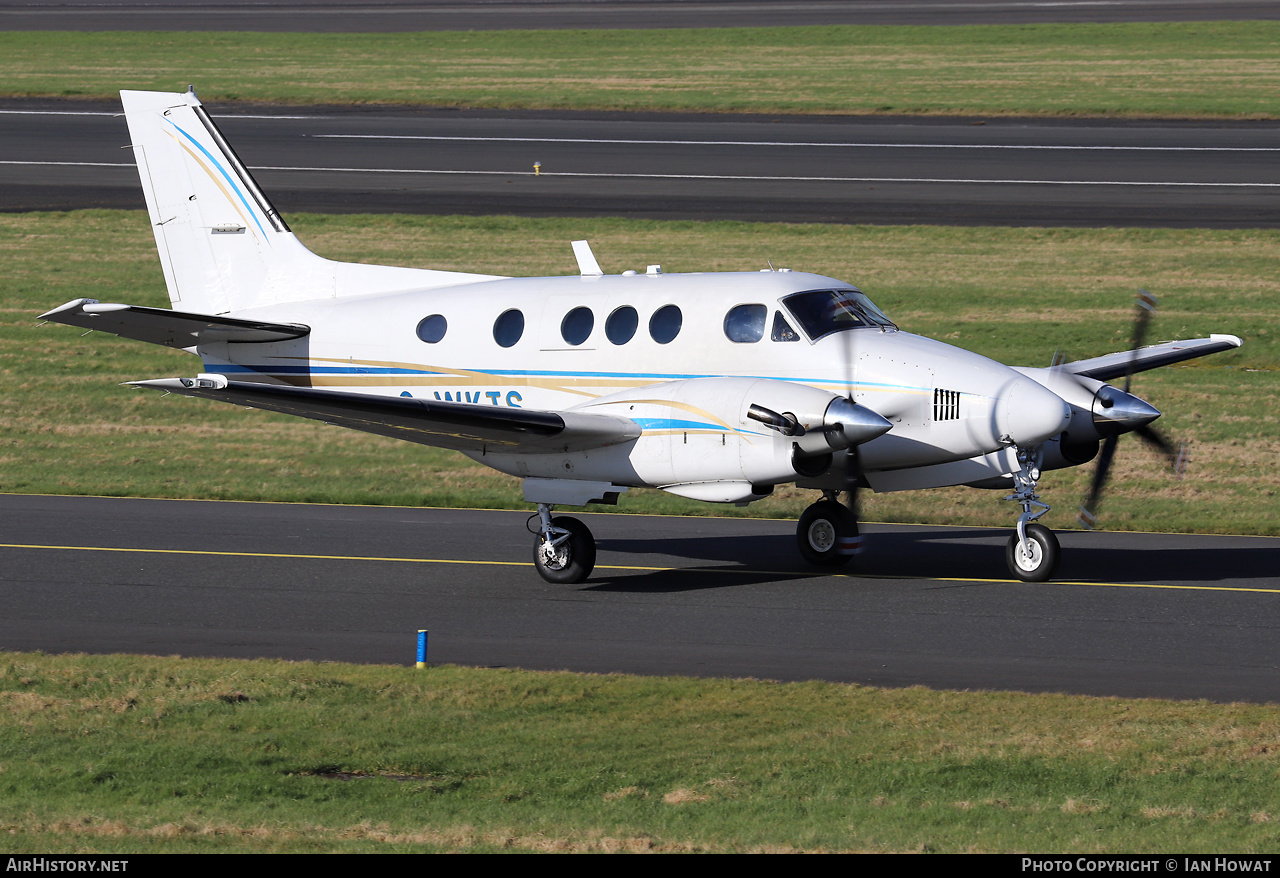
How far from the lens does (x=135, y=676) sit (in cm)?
1383

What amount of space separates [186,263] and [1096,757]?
14936 mm

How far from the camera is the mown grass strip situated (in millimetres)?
51375

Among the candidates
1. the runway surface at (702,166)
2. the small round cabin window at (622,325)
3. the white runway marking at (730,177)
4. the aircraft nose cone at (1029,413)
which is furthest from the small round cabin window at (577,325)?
the white runway marking at (730,177)

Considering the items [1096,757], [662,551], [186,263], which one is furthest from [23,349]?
[1096,757]

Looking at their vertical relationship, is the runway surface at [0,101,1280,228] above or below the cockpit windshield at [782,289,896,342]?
above

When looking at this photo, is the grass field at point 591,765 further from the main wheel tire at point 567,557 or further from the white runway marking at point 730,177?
the white runway marking at point 730,177

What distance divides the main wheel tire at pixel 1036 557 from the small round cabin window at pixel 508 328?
658 centimetres

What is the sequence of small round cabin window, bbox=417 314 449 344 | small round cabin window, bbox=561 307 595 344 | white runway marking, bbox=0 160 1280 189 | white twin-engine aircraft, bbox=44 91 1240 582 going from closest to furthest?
white twin-engine aircraft, bbox=44 91 1240 582
small round cabin window, bbox=561 307 595 344
small round cabin window, bbox=417 314 449 344
white runway marking, bbox=0 160 1280 189

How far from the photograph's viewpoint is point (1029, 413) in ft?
53.6

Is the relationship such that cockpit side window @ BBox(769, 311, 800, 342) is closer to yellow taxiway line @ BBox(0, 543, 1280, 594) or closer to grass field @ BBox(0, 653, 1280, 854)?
yellow taxiway line @ BBox(0, 543, 1280, 594)

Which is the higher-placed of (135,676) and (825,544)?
(825,544)

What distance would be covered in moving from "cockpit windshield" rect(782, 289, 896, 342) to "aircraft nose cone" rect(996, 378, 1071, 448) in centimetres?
190

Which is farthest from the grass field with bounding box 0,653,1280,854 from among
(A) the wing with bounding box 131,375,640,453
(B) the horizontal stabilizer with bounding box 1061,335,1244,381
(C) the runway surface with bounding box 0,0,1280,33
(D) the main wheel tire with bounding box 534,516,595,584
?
(C) the runway surface with bounding box 0,0,1280,33
